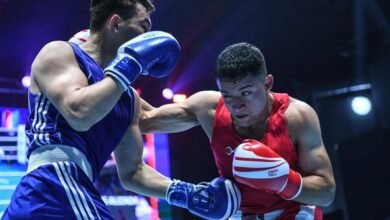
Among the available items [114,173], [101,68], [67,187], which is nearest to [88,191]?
[67,187]

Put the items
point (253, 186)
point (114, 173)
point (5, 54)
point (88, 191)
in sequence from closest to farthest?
point (88, 191)
point (253, 186)
point (114, 173)
point (5, 54)

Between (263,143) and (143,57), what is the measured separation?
31.8 inches

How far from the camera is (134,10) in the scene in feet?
6.64

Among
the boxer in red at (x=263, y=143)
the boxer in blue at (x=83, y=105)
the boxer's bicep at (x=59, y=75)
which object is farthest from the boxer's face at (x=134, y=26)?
the boxer in red at (x=263, y=143)

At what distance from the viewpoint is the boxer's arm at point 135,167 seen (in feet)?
7.11

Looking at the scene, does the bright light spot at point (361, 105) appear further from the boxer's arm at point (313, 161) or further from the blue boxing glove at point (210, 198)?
the blue boxing glove at point (210, 198)

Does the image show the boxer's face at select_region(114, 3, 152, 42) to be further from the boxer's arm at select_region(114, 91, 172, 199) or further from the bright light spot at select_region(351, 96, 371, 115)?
the bright light spot at select_region(351, 96, 371, 115)

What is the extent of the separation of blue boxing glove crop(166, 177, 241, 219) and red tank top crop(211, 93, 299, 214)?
0.31 ft

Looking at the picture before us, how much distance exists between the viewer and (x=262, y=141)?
233cm

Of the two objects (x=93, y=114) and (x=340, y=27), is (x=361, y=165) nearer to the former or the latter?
(x=340, y=27)

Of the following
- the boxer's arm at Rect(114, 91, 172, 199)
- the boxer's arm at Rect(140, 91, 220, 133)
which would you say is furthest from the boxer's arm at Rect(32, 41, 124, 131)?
the boxer's arm at Rect(140, 91, 220, 133)

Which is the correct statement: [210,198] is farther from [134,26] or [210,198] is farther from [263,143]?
[134,26]

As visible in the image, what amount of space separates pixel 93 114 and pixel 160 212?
4069mm

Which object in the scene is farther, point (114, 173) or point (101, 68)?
point (114, 173)
